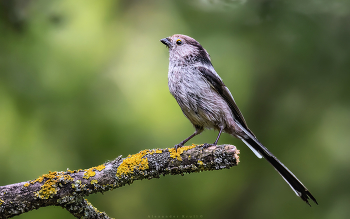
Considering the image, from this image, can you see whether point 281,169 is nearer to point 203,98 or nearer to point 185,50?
point 203,98

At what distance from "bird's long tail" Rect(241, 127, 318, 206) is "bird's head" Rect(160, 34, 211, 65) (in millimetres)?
984

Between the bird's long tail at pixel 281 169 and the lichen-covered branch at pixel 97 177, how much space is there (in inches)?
35.2

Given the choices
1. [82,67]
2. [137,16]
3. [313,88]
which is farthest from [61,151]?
[313,88]

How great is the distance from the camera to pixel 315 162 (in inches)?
152

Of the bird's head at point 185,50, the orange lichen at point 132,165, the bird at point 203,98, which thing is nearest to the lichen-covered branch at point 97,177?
the orange lichen at point 132,165

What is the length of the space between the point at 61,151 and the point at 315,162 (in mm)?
3167

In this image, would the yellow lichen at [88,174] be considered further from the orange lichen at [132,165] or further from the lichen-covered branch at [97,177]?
the orange lichen at [132,165]

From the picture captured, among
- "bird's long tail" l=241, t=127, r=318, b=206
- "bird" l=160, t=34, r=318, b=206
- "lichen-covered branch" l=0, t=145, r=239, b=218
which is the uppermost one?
"bird" l=160, t=34, r=318, b=206

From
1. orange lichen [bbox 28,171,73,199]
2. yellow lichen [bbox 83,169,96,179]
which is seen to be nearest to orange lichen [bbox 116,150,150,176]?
yellow lichen [bbox 83,169,96,179]

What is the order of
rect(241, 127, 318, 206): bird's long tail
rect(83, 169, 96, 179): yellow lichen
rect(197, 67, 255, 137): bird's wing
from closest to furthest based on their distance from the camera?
rect(83, 169, 96, 179): yellow lichen, rect(241, 127, 318, 206): bird's long tail, rect(197, 67, 255, 137): bird's wing

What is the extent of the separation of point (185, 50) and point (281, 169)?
172 cm

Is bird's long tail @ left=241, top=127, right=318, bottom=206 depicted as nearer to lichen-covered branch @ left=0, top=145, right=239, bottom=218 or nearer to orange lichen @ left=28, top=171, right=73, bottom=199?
lichen-covered branch @ left=0, top=145, right=239, bottom=218

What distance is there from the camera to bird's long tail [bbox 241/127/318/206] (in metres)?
2.93

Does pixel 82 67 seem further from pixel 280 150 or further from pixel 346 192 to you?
pixel 346 192
